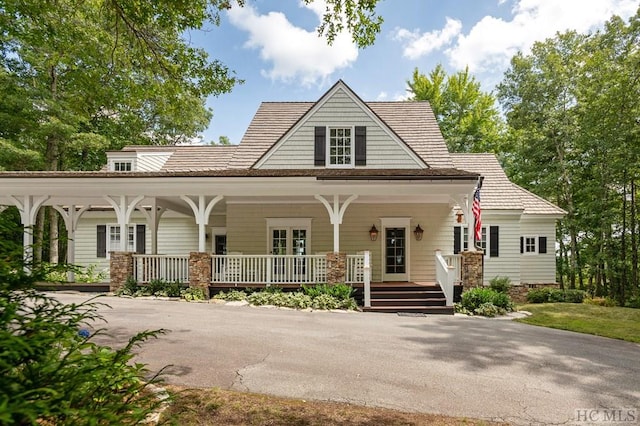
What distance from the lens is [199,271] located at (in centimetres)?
1151

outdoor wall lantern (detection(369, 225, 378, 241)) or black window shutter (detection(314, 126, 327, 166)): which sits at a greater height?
black window shutter (detection(314, 126, 327, 166))

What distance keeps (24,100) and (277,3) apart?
57.7 ft

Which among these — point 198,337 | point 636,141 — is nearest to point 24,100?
point 198,337

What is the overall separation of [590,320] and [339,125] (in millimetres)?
10538

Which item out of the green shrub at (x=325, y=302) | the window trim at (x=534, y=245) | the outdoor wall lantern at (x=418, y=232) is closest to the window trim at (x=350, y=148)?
the outdoor wall lantern at (x=418, y=232)

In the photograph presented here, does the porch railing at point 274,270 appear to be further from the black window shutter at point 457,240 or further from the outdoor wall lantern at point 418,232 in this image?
the black window shutter at point 457,240

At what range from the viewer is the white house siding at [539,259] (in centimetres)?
1673

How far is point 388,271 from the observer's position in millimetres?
13828

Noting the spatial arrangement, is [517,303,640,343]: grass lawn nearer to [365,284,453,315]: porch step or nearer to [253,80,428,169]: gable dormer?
[365,284,453,315]: porch step

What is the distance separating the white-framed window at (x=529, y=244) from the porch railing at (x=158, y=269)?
15.5 meters

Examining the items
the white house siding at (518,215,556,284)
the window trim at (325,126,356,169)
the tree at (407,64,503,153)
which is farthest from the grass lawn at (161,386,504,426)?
the tree at (407,64,503,153)

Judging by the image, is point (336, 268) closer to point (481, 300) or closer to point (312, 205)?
point (312, 205)

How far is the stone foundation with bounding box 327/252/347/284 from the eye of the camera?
1128cm

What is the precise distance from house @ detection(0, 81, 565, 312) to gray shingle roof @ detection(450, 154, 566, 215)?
71 millimetres
